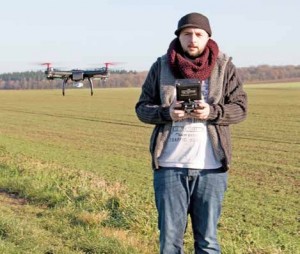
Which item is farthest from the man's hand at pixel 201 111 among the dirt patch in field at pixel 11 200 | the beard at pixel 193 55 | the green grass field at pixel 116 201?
the dirt patch in field at pixel 11 200

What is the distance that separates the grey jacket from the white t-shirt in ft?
0.13

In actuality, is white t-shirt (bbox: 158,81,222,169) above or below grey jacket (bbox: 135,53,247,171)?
below

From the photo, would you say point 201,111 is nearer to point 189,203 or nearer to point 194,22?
point 194,22

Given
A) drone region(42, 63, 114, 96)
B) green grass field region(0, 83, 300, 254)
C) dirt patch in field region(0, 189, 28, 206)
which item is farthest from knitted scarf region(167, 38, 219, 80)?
drone region(42, 63, 114, 96)

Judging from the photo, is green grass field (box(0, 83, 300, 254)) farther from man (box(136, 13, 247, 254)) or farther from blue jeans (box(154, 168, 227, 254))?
man (box(136, 13, 247, 254))

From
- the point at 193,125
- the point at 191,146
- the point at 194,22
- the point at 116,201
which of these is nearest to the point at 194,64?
the point at 194,22

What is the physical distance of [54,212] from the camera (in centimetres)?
650

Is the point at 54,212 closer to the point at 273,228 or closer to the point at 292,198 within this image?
the point at 273,228

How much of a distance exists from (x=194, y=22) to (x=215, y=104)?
0.54 m

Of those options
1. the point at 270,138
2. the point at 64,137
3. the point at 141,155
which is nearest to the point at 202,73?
the point at 141,155

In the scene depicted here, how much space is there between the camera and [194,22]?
11.4ft

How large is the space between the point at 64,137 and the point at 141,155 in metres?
7.82

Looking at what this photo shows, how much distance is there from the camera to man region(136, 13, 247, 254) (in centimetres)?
348

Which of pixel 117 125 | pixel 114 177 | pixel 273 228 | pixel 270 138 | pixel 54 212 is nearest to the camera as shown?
pixel 54 212
